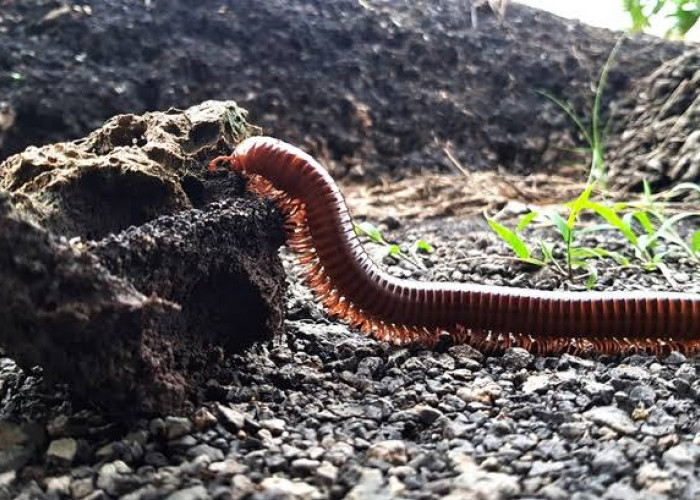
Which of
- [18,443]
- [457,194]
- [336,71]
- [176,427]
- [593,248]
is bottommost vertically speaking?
[18,443]

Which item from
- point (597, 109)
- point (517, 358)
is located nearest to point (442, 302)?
point (517, 358)

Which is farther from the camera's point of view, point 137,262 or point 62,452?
point 137,262

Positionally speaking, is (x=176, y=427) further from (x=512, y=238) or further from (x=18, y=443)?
(x=512, y=238)

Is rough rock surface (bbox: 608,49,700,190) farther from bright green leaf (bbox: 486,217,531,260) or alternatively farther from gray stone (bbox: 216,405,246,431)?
gray stone (bbox: 216,405,246,431)

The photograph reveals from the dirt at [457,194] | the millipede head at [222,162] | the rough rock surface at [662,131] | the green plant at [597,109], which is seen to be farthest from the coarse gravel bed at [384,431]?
the green plant at [597,109]

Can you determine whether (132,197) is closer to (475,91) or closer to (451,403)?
(451,403)
